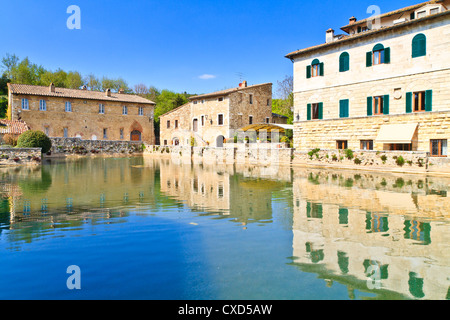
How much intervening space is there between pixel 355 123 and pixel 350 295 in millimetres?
22076

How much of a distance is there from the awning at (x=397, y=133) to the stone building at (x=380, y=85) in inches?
2.4

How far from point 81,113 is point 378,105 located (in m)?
36.2

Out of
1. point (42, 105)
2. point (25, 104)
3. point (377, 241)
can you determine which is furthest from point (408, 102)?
point (25, 104)

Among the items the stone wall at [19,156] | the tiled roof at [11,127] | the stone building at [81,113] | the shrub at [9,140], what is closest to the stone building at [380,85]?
the stone wall at [19,156]

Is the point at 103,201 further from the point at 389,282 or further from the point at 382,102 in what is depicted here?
the point at 382,102

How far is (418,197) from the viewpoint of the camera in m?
11.6

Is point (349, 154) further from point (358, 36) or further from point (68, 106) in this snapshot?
point (68, 106)

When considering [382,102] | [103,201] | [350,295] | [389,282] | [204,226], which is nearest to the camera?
[350,295]

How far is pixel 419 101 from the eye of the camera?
21.3 m

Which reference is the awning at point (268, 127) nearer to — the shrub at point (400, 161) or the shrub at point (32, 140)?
the shrub at point (400, 161)

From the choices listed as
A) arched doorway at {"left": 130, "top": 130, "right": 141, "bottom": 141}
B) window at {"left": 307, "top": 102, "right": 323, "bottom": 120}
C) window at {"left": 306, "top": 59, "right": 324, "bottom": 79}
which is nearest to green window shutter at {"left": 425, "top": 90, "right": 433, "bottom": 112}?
window at {"left": 307, "top": 102, "right": 323, "bottom": 120}

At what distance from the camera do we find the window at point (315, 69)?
87.0 ft

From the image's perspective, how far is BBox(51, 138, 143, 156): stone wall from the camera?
37.5 m

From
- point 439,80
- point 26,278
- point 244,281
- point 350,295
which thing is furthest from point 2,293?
point 439,80
